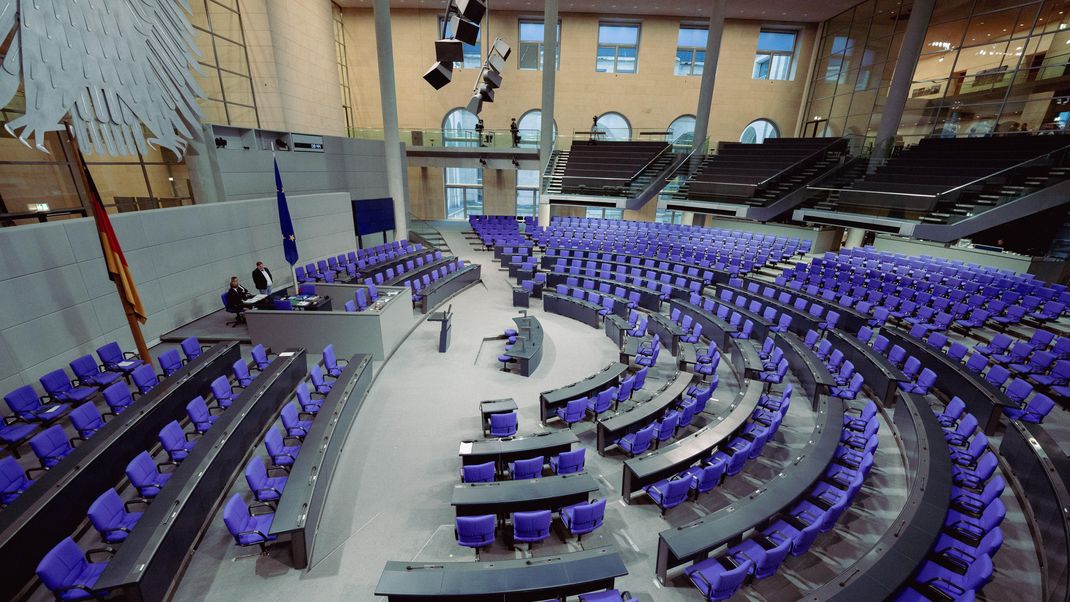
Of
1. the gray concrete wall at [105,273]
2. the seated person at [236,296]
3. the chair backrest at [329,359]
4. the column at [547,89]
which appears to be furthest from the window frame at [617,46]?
the chair backrest at [329,359]

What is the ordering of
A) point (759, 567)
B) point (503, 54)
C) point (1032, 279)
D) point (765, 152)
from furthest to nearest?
point (765, 152)
point (503, 54)
point (1032, 279)
point (759, 567)

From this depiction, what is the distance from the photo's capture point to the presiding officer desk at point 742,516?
458cm

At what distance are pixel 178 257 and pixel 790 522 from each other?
14.1 m

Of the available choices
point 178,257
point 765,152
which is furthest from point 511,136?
point 178,257

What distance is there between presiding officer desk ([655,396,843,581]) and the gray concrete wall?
35.8 feet

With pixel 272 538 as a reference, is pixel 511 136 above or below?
above

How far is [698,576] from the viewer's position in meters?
4.51

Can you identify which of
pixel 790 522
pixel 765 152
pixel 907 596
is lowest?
pixel 790 522

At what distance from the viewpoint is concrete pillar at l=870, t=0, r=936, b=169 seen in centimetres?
1716

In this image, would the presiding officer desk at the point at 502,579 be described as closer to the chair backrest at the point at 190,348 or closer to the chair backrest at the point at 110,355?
the chair backrest at the point at 190,348

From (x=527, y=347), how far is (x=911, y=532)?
702cm

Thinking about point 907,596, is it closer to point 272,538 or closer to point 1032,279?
point 272,538

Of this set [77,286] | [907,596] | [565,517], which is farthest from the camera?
[77,286]

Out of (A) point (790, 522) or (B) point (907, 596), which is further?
(A) point (790, 522)
